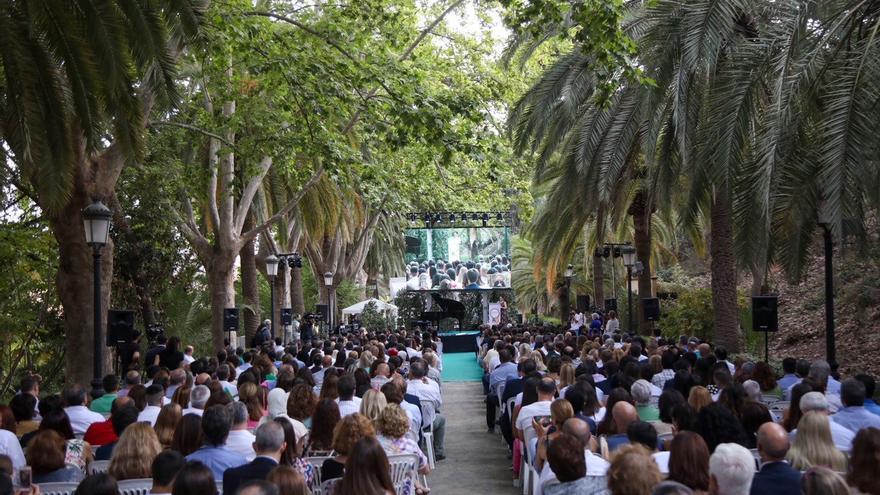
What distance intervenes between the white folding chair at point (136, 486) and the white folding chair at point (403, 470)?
1875 millimetres

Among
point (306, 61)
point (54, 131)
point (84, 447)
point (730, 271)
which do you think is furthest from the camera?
point (730, 271)

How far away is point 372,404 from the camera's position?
965 centimetres

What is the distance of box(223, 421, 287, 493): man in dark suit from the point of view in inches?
260

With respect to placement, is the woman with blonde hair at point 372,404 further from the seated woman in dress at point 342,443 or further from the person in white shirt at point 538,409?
the seated woman in dress at point 342,443

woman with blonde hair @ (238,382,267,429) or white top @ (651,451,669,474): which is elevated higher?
woman with blonde hair @ (238,382,267,429)

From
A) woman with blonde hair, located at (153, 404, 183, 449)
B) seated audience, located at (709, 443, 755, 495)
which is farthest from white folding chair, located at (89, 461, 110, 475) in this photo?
seated audience, located at (709, 443, 755, 495)

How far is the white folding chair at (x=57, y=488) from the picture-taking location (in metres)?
7.13

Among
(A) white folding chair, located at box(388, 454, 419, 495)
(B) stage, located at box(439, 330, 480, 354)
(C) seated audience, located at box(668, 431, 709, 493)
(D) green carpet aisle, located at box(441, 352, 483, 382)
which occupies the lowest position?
(D) green carpet aisle, located at box(441, 352, 483, 382)

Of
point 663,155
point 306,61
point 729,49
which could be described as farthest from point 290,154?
point 729,49

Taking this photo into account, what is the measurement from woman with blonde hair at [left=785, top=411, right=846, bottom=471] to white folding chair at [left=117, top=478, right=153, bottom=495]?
429 centimetres

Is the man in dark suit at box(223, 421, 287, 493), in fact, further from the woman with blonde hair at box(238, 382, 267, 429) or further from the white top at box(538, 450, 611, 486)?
the woman with blonde hair at box(238, 382, 267, 429)

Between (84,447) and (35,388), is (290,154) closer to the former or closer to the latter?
(35,388)

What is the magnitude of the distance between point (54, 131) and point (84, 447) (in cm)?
364

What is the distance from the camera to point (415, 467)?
7.98 m
